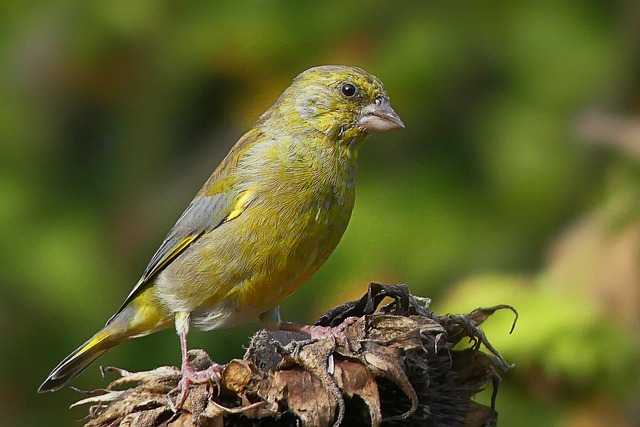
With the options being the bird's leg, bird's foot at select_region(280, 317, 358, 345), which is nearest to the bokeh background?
bird's foot at select_region(280, 317, 358, 345)

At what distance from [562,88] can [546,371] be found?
93.1 inches

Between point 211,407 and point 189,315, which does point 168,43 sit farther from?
point 211,407

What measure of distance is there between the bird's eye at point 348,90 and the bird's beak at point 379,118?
0.07 meters

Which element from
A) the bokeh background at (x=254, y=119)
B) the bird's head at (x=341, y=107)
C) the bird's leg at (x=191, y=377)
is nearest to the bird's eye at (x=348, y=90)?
→ the bird's head at (x=341, y=107)

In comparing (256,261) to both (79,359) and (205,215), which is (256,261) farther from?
(79,359)

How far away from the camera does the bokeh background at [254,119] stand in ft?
17.7

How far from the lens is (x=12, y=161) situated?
6473 millimetres

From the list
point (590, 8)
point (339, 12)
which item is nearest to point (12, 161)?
point (339, 12)

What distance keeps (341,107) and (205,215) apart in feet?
1.99

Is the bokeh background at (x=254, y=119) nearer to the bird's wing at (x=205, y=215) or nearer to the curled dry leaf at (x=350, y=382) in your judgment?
the bird's wing at (x=205, y=215)

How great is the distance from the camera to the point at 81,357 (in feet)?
13.5

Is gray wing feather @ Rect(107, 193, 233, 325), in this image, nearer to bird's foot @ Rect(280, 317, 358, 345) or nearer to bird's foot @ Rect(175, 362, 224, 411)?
bird's foot @ Rect(280, 317, 358, 345)

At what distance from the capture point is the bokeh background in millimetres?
5395

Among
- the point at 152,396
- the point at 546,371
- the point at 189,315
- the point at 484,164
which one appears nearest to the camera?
the point at 152,396
